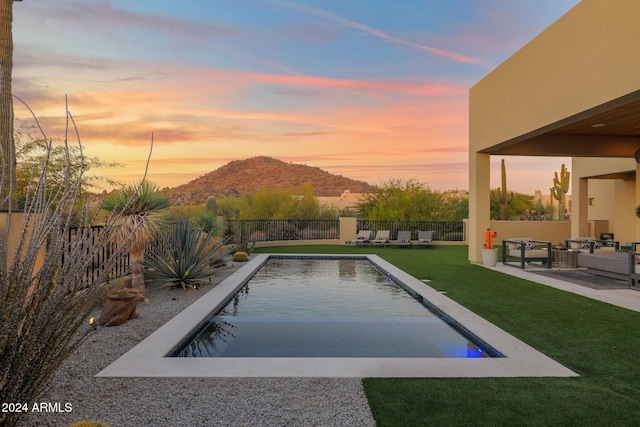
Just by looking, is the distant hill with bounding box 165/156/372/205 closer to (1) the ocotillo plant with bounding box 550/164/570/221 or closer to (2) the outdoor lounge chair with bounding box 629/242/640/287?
(1) the ocotillo plant with bounding box 550/164/570/221

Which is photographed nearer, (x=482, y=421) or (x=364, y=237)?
(x=482, y=421)

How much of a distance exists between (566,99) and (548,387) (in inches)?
267

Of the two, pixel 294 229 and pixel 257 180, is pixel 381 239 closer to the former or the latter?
pixel 294 229

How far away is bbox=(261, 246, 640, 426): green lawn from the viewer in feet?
11.0

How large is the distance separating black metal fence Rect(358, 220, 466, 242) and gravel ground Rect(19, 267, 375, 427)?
65.8 ft

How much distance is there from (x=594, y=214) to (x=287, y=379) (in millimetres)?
23414

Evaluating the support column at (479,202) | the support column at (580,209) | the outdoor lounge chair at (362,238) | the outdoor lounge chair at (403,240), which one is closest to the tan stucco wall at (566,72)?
the support column at (479,202)

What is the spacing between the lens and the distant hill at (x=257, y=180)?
60250 mm

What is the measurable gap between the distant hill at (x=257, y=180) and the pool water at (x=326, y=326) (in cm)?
4858

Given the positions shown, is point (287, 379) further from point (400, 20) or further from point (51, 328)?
point (400, 20)

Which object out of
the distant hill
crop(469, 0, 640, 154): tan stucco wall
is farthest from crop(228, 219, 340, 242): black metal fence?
the distant hill

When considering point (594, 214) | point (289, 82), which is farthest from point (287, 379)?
point (594, 214)

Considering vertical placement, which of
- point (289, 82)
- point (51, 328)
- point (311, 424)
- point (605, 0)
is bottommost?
point (311, 424)

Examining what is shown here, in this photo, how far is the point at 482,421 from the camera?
326 centimetres
